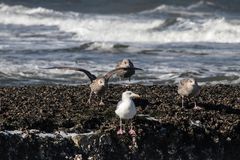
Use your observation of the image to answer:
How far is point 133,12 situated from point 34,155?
117ft

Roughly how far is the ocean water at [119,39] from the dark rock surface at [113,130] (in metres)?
7.39

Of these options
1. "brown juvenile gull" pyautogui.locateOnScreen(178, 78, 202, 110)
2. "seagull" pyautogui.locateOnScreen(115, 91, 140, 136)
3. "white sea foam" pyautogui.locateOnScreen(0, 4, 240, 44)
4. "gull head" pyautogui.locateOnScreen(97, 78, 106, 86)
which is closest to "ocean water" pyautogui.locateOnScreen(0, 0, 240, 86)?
"white sea foam" pyautogui.locateOnScreen(0, 4, 240, 44)

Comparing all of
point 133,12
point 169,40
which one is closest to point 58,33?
point 169,40

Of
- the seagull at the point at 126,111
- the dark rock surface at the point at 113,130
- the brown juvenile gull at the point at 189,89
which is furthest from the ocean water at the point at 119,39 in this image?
the seagull at the point at 126,111

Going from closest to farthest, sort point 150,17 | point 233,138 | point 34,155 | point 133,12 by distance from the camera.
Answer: point 34,155
point 233,138
point 150,17
point 133,12

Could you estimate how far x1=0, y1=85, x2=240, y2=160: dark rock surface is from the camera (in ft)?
36.5

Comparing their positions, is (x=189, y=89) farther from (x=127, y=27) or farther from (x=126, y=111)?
(x=127, y=27)

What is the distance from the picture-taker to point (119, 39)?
34188mm

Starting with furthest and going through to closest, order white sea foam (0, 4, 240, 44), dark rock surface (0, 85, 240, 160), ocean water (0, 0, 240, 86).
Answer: white sea foam (0, 4, 240, 44) → ocean water (0, 0, 240, 86) → dark rock surface (0, 85, 240, 160)

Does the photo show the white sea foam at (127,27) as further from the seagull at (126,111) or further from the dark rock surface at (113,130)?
the seagull at (126,111)

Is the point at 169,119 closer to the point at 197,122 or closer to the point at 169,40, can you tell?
the point at 197,122

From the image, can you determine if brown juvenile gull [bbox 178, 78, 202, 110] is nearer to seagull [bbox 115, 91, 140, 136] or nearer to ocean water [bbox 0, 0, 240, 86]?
seagull [bbox 115, 91, 140, 136]

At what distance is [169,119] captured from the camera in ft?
39.7

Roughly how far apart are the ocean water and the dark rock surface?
7386mm
